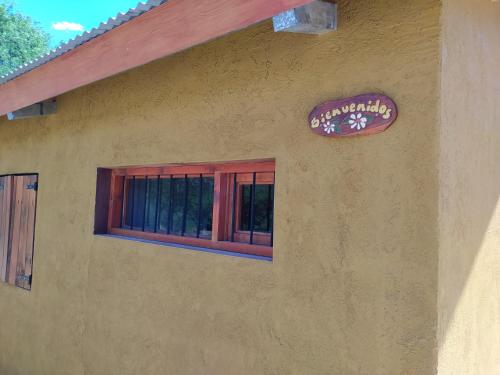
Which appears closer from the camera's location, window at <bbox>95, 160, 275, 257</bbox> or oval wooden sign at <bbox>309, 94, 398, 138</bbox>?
oval wooden sign at <bbox>309, 94, 398, 138</bbox>

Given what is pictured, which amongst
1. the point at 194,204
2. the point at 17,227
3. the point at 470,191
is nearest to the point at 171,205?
the point at 194,204

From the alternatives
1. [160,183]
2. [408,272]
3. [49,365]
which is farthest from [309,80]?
[49,365]

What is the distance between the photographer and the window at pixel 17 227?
5266 millimetres

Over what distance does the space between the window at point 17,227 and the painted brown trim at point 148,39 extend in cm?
161

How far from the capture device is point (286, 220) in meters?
2.67

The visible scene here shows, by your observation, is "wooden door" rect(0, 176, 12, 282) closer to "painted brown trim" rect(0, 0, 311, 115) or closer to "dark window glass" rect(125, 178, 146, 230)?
"painted brown trim" rect(0, 0, 311, 115)

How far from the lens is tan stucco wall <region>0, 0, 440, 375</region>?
2.17 meters

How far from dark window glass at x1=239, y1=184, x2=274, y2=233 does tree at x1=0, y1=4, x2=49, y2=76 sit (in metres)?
23.2

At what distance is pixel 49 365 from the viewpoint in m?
4.78

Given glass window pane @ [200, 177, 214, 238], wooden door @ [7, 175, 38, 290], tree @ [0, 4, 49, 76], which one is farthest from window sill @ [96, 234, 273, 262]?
tree @ [0, 4, 49, 76]

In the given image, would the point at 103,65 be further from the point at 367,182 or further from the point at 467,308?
the point at 467,308

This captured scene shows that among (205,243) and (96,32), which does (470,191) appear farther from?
(96,32)

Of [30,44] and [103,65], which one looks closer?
[103,65]

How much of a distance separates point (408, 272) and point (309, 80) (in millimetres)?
1171
